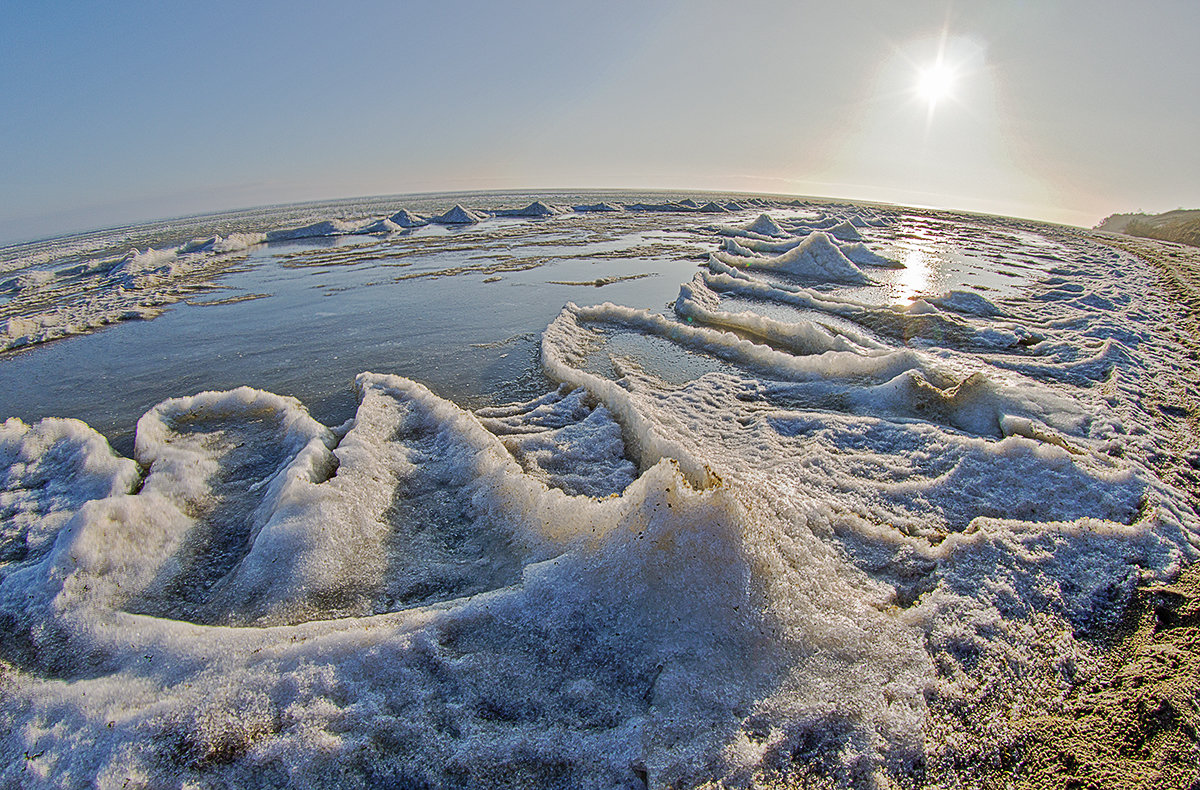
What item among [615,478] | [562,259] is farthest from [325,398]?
[562,259]

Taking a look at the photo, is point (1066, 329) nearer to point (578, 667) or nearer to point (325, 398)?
point (578, 667)

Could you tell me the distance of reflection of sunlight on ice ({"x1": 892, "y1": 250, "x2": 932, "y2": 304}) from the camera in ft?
32.4

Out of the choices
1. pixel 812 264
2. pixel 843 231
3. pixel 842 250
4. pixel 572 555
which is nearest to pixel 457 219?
pixel 843 231

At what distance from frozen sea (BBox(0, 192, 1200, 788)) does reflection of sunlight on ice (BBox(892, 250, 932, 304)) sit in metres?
3.72

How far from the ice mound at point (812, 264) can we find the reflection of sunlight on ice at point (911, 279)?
88 centimetres

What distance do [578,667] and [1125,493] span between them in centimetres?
355

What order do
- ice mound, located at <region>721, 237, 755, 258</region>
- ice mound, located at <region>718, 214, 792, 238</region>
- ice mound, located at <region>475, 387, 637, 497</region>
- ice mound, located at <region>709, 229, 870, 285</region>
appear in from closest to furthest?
ice mound, located at <region>475, 387, 637, 497</region> → ice mound, located at <region>709, 229, 870, 285</region> → ice mound, located at <region>721, 237, 755, 258</region> → ice mound, located at <region>718, 214, 792, 238</region>

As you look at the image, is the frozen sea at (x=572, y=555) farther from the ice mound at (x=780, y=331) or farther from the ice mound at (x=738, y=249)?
the ice mound at (x=738, y=249)

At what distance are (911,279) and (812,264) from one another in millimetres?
2291

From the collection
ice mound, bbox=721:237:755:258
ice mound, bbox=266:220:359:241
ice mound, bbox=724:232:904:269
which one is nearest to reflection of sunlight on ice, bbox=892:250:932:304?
ice mound, bbox=724:232:904:269

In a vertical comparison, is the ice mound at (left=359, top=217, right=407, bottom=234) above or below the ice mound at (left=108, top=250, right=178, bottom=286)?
above

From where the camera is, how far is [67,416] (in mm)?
4805

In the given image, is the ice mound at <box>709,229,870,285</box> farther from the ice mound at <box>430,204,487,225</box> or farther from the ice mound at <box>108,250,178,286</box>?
the ice mound at <box>430,204,487,225</box>

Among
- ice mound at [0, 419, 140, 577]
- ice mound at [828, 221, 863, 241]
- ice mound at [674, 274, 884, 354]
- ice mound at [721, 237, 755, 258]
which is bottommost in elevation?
ice mound at [0, 419, 140, 577]
